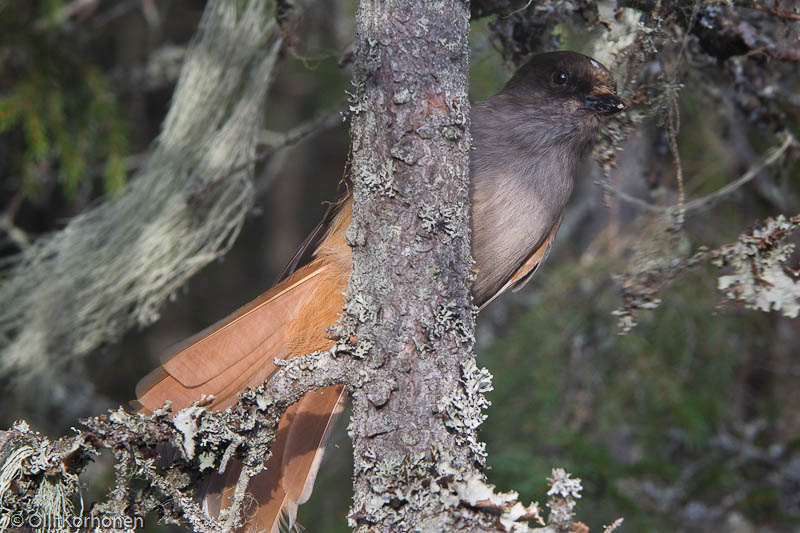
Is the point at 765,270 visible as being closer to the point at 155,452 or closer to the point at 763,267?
the point at 763,267

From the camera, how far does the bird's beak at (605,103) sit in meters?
2.37

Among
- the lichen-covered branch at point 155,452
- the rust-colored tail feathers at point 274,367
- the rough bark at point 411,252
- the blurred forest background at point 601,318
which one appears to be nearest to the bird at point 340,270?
the rust-colored tail feathers at point 274,367

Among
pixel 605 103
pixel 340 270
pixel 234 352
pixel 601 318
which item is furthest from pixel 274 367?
pixel 601 318

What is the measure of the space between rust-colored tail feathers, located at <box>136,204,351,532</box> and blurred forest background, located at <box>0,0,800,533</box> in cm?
54

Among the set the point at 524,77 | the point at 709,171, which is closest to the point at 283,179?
the point at 709,171

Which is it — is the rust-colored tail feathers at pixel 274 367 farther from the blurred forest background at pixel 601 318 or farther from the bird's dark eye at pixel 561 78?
the bird's dark eye at pixel 561 78

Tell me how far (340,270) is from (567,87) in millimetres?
938

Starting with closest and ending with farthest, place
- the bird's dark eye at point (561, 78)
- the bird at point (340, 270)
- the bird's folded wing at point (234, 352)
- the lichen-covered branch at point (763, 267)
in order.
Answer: the lichen-covered branch at point (763, 267) < the bird's folded wing at point (234, 352) < the bird at point (340, 270) < the bird's dark eye at point (561, 78)

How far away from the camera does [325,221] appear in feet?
8.30

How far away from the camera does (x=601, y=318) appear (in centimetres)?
376

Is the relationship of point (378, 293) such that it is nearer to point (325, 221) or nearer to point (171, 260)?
point (325, 221)

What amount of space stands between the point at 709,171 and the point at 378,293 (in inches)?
96.7

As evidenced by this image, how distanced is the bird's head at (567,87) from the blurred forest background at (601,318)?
60 mm

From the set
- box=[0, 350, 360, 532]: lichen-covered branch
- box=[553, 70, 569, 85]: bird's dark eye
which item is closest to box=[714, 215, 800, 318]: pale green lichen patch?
box=[553, 70, 569, 85]: bird's dark eye
